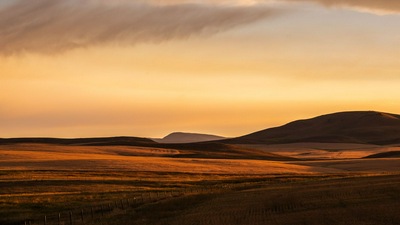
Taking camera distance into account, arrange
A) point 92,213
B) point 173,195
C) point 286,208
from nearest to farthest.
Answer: point 286,208 → point 92,213 → point 173,195

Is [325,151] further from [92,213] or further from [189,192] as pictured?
[92,213]

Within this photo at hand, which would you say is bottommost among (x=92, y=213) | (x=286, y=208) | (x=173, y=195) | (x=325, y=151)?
(x=286, y=208)

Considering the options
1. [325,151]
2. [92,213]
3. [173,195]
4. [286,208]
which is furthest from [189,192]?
[325,151]

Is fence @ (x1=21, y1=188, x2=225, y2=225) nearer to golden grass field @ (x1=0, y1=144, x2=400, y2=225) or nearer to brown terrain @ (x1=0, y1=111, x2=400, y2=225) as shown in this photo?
brown terrain @ (x1=0, y1=111, x2=400, y2=225)

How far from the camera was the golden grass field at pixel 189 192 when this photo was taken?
35.8 meters

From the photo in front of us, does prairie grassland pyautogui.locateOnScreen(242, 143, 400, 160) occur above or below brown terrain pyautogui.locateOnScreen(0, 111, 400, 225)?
above

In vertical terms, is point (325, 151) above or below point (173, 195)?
above

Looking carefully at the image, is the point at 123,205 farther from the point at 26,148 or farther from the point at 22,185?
the point at 26,148

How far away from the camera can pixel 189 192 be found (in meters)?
55.7

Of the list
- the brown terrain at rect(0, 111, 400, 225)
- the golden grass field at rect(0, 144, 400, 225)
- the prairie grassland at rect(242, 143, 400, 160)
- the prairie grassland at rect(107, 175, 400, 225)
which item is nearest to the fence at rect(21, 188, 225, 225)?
the brown terrain at rect(0, 111, 400, 225)

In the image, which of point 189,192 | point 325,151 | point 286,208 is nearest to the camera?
point 286,208

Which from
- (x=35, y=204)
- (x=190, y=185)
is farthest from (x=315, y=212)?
(x=190, y=185)

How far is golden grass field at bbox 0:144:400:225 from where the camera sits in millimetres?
35844

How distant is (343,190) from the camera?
159 feet
